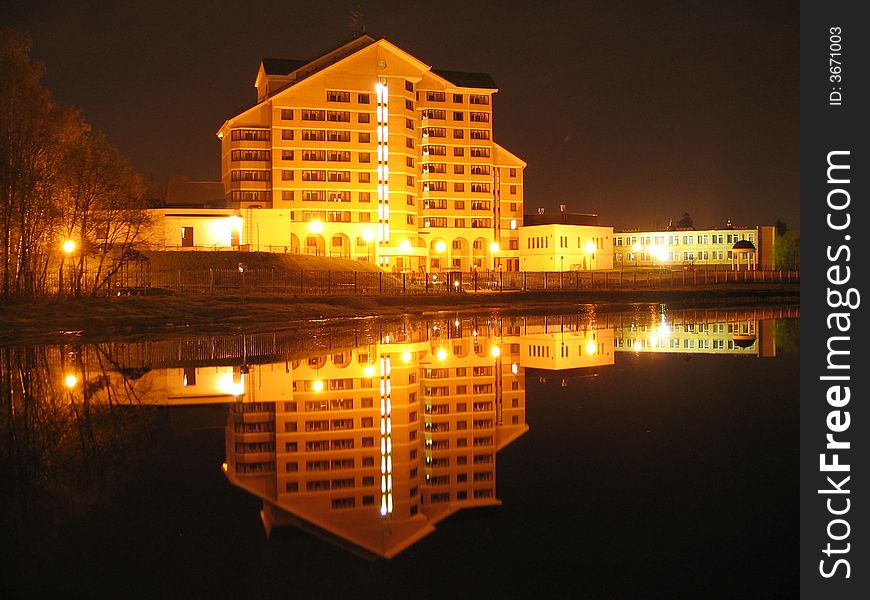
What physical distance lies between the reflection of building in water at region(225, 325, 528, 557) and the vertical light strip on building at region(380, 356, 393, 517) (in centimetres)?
1

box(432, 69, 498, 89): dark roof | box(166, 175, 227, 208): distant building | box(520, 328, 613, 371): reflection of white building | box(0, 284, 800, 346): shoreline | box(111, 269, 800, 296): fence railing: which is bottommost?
box(520, 328, 613, 371): reflection of white building

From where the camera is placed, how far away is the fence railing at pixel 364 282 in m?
49.6

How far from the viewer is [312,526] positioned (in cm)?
701

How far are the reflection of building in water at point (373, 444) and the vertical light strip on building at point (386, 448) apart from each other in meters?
0.01

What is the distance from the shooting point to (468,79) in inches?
3725

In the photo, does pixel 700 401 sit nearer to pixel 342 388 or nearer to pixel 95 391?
pixel 342 388

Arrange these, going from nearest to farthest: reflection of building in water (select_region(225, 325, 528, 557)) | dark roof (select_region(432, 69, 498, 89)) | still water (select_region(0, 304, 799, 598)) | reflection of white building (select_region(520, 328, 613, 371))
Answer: still water (select_region(0, 304, 799, 598))
reflection of building in water (select_region(225, 325, 528, 557))
reflection of white building (select_region(520, 328, 613, 371))
dark roof (select_region(432, 69, 498, 89))

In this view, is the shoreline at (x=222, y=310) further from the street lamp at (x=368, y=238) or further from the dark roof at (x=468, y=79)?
the dark roof at (x=468, y=79)

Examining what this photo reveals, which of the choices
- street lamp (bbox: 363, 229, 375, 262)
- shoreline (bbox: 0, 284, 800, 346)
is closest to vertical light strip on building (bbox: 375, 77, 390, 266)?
street lamp (bbox: 363, 229, 375, 262)

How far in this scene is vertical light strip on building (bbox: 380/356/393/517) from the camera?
7824mm

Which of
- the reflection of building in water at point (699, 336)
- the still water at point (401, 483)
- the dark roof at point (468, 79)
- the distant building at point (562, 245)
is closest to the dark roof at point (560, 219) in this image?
the distant building at point (562, 245)

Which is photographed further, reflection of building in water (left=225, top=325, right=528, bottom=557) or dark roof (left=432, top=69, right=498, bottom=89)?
dark roof (left=432, top=69, right=498, bottom=89)

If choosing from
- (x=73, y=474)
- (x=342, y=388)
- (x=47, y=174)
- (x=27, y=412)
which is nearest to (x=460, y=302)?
(x=47, y=174)

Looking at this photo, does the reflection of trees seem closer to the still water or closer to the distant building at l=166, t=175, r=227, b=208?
the still water
